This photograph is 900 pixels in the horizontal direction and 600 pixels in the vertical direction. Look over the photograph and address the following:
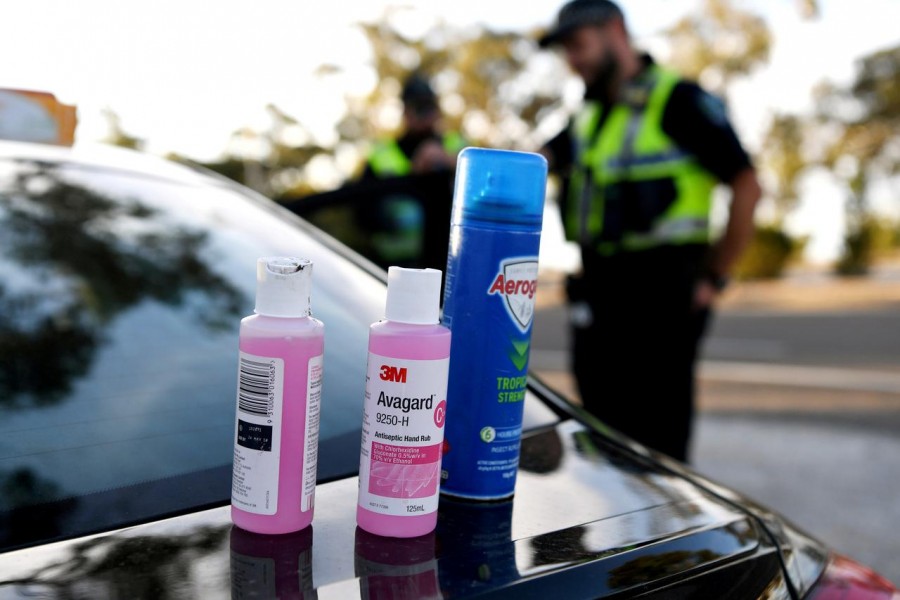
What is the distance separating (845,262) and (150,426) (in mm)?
30633

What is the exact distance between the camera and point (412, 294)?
3.64 feet

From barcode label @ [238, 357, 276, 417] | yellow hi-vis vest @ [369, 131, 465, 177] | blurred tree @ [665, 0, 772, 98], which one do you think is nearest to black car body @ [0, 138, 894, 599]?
barcode label @ [238, 357, 276, 417]

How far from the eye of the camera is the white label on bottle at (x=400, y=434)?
3.57 feet

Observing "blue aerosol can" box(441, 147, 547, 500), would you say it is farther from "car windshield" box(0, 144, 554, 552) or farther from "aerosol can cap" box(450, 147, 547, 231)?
"car windshield" box(0, 144, 554, 552)

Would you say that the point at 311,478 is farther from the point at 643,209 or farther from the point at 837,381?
the point at 837,381

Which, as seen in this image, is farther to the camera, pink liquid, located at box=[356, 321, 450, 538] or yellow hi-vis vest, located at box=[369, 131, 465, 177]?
yellow hi-vis vest, located at box=[369, 131, 465, 177]

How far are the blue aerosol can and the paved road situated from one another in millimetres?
2937

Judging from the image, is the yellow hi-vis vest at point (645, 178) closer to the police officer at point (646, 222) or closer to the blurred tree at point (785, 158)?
the police officer at point (646, 222)

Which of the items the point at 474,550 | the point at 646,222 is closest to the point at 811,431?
the point at 646,222

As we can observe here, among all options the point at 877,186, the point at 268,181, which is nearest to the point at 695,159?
the point at 268,181

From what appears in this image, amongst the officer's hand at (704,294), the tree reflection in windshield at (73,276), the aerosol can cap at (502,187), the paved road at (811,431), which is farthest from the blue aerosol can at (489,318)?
the paved road at (811,431)

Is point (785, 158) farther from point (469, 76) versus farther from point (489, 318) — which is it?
point (489, 318)

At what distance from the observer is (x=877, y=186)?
31.6 meters

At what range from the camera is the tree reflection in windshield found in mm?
1292
